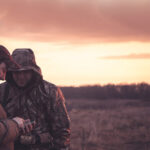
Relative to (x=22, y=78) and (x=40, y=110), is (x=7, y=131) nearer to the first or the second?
(x=40, y=110)

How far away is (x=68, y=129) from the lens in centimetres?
401

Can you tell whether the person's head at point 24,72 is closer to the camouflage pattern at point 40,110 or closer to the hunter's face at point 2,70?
the camouflage pattern at point 40,110

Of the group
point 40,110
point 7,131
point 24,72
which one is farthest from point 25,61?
point 7,131

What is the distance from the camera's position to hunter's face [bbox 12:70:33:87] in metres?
3.99

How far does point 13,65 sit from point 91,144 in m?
14.5

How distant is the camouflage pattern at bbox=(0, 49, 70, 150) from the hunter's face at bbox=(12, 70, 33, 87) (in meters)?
0.07

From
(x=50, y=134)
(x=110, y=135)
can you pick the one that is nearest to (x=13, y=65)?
(x=50, y=134)

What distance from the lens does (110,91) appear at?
268ft

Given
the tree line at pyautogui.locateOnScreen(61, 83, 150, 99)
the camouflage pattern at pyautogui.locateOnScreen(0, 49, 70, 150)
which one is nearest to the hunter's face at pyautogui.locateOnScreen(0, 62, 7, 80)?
the camouflage pattern at pyautogui.locateOnScreen(0, 49, 70, 150)

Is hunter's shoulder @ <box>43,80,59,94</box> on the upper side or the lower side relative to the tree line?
upper

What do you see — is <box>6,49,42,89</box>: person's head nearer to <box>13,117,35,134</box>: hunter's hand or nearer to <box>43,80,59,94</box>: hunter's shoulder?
<box>43,80,59,94</box>: hunter's shoulder

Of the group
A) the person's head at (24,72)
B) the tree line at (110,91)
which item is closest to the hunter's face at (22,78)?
the person's head at (24,72)

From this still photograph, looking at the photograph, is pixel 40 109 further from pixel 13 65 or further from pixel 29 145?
pixel 13 65

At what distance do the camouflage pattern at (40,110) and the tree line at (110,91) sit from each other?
67878 mm
